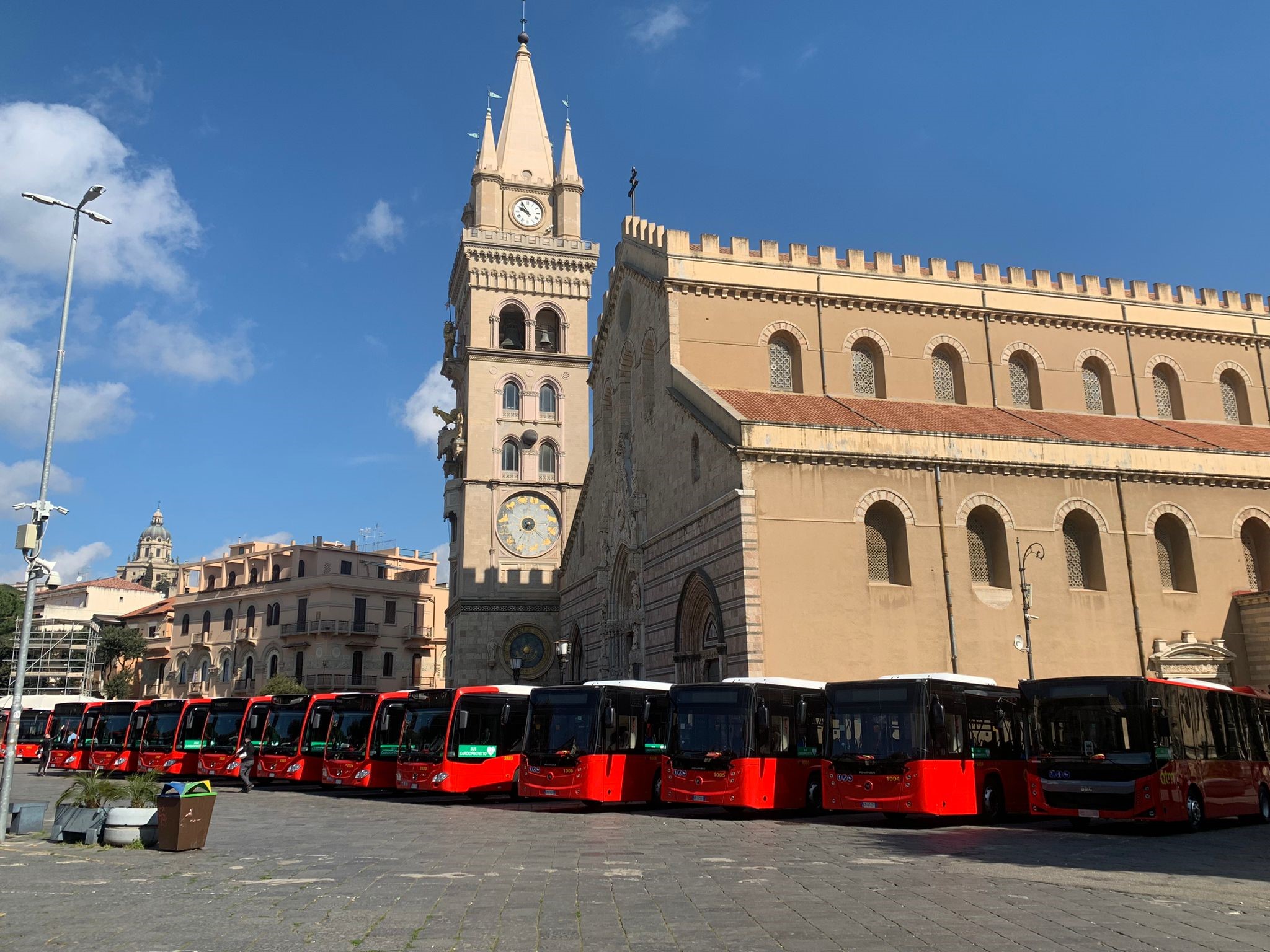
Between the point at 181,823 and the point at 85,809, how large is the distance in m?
2.03

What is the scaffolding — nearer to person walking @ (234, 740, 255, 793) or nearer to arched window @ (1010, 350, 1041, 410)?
person walking @ (234, 740, 255, 793)

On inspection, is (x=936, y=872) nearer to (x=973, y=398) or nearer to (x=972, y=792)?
(x=972, y=792)

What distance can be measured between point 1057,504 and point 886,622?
6.06 metres

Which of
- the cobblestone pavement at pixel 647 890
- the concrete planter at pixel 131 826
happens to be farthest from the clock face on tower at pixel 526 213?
the concrete planter at pixel 131 826

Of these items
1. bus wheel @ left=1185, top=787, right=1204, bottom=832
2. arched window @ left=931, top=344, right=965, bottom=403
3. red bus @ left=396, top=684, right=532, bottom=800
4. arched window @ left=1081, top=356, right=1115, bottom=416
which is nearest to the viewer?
bus wheel @ left=1185, top=787, right=1204, bottom=832

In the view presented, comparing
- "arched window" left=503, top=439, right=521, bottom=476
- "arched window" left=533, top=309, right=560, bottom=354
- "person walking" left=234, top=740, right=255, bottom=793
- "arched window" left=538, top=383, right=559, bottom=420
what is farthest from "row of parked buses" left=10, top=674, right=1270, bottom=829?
"arched window" left=533, top=309, right=560, bottom=354

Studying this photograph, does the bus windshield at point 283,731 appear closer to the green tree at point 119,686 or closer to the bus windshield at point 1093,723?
the bus windshield at point 1093,723

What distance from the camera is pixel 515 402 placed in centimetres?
4994

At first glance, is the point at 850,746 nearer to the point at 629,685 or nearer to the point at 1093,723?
the point at 1093,723

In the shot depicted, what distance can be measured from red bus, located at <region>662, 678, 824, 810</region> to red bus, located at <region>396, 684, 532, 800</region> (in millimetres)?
4312

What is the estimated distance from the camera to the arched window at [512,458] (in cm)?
4904

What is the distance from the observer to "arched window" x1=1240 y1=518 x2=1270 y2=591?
96.5 feet

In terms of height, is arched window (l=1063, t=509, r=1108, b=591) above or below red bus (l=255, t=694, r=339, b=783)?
above

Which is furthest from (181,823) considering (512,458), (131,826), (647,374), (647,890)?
(512,458)
